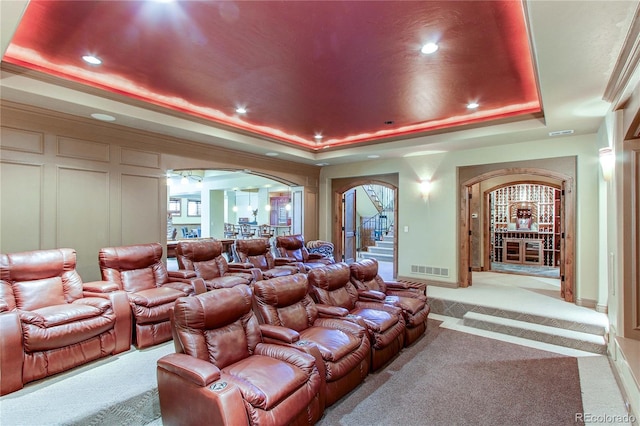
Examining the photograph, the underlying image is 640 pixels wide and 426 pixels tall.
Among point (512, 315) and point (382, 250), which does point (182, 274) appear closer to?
point (512, 315)

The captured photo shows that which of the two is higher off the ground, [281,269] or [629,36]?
[629,36]

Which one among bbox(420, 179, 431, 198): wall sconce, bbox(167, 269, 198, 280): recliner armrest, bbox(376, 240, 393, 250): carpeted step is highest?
bbox(420, 179, 431, 198): wall sconce

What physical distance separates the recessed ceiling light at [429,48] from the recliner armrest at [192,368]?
3.11 meters

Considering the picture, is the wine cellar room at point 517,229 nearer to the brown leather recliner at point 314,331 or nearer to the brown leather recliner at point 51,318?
the brown leather recliner at point 314,331

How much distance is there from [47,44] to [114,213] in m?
2.40

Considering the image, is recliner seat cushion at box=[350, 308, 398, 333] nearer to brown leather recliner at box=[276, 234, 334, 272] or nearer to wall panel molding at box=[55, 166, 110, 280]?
brown leather recliner at box=[276, 234, 334, 272]

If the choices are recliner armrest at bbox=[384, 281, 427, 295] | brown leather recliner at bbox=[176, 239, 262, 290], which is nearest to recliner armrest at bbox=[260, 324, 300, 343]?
brown leather recliner at bbox=[176, 239, 262, 290]

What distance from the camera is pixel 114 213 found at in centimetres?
471

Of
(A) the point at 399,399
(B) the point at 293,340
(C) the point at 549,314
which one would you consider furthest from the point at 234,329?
(C) the point at 549,314

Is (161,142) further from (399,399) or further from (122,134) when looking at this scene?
(399,399)

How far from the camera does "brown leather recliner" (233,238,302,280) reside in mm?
6176

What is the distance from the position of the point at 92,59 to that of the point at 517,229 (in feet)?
35.1

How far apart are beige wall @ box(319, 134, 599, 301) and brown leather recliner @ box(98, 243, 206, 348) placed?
4.40 metres

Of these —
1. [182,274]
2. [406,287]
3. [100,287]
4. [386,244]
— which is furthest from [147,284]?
[386,244]
